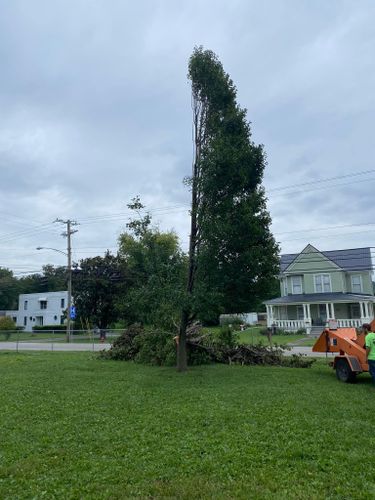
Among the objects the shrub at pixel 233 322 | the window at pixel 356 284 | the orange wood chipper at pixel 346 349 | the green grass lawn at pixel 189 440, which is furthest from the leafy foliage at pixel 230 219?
the window at pixel 356 284

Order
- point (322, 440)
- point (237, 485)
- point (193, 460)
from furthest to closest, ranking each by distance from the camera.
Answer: point (322, 440) → point (193, 460) → point (237, 485)

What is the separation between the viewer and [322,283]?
128 feet

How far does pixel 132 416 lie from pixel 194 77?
36.3ft

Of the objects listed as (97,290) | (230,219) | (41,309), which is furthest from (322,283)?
(41,309)

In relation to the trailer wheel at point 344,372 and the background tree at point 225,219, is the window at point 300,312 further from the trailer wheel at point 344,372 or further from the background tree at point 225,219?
the trailer wheel at point 344,372

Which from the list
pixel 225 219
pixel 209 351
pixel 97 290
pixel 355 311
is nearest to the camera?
pixel 225 219

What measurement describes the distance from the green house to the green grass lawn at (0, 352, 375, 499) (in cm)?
2718

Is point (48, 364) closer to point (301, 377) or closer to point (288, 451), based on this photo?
point (301, 377)

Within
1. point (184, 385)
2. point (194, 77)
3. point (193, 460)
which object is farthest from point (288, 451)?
point (194, 77)

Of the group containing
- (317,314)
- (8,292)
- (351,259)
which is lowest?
(317,314)

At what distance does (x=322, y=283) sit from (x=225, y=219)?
28.6 m

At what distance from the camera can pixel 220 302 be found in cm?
1283

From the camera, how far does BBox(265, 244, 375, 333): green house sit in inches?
1453

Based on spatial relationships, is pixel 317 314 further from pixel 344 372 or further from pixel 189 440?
pixel 189 440
